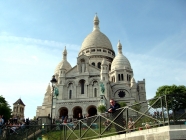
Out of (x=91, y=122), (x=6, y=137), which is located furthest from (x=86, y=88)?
(x=91, y=122)

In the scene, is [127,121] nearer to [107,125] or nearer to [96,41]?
[107,125]

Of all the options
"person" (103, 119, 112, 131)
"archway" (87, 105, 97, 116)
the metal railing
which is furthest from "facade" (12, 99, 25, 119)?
"person" (103, 119, 112, 131)

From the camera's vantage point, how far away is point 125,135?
9930 millimetres

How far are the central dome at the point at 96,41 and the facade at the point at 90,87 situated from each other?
6.67 metres

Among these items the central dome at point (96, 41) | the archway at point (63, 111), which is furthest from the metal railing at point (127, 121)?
the central dome at point (96, 41)

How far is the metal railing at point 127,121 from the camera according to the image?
895 centimetres

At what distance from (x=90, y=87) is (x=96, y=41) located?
2521 cm

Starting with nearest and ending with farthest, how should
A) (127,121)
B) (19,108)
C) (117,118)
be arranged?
(127,121) < (117,118) < (19,108)

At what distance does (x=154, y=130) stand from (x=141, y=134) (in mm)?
615

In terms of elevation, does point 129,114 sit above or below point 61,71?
below

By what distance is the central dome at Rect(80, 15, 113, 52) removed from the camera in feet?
255

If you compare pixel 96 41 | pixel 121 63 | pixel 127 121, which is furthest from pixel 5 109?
pixel 127 121

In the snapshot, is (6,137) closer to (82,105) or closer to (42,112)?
(82,105)

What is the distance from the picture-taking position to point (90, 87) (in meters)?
57.2
